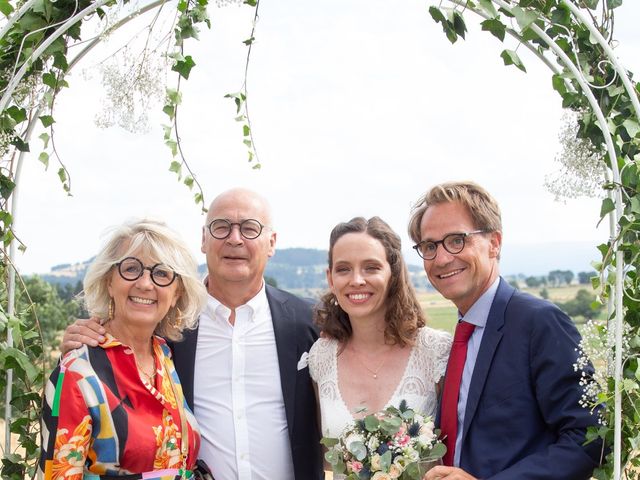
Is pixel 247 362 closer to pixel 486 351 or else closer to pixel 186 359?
pixel 186 359

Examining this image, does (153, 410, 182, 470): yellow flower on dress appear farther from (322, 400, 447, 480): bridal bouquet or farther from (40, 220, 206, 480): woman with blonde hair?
(322, 400, 447, 480): bridal bouquet

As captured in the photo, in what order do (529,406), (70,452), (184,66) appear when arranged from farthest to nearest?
1. (184,66)
2. (529,406)
3. (70,452)

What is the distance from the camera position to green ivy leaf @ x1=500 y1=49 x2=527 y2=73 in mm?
3719

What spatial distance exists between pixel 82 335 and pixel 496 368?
204 centimetres

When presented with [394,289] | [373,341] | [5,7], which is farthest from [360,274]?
[5,7]

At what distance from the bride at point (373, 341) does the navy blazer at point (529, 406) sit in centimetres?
53

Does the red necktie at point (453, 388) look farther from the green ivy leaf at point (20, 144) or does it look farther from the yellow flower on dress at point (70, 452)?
the green ivy leaf at point (20, 144)

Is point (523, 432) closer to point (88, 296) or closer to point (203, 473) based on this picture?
point (203, 473)

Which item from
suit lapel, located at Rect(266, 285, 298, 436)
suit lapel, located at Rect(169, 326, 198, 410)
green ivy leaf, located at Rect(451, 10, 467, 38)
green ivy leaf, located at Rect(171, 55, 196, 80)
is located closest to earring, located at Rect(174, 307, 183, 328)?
suit lapel, located at Rect(169, 326, 198, 410)

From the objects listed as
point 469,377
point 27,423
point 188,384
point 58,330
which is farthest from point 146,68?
point 58,330

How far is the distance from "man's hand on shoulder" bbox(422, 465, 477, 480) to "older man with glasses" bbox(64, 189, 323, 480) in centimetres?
118

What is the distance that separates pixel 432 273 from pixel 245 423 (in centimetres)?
149

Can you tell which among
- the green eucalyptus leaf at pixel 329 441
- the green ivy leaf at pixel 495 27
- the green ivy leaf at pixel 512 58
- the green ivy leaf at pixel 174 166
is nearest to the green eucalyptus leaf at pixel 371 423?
the green eucalyptus leaf at pixel 329 441

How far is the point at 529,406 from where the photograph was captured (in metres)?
3.60
